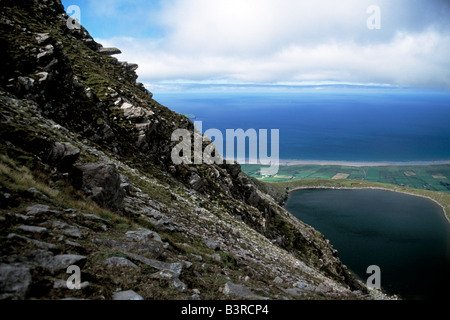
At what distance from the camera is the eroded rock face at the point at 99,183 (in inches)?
659

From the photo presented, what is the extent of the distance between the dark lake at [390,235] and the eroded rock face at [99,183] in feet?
292

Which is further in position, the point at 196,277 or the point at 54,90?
the point at 54,90

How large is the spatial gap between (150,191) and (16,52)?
23271 mm

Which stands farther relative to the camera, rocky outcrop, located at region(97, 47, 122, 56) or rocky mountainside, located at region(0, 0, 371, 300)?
rocky outcrop, located at region(97, 47, 122, 56)

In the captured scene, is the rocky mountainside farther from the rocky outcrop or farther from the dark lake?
the dark lake

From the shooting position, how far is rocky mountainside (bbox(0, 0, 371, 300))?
9.34 meters

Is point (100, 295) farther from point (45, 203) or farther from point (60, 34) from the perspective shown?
point (60, 34)

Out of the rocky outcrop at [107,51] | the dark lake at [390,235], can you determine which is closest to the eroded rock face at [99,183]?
the rocky outcrop at [107,51]

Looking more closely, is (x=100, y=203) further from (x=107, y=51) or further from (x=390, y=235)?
(x=390, y=235)

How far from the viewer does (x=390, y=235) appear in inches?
4500

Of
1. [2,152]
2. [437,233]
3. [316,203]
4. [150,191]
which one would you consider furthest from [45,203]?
[316,203]

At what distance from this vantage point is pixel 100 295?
8320 millimetres

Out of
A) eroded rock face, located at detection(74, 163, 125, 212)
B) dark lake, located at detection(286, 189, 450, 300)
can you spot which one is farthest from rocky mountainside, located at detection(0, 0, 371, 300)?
dark lake, located at detection(286, 189, 450, 300)

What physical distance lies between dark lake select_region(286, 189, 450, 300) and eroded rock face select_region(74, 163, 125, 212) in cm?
8912
